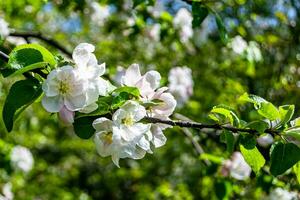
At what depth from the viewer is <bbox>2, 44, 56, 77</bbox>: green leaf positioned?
1.34 m

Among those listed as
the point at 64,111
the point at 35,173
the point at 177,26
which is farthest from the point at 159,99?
the point at 35,173

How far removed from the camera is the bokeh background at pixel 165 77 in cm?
354

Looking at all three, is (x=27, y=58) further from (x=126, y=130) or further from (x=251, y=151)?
(x=251, y=151)

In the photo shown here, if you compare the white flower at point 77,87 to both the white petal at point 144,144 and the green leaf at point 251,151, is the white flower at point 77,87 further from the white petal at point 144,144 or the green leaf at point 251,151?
the green leaf at point 251,151

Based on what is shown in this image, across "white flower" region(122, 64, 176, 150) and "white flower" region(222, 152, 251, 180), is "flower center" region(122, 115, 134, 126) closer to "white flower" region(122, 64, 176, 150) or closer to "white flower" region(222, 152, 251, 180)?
"white flower" region(122, 64, 176, 150)

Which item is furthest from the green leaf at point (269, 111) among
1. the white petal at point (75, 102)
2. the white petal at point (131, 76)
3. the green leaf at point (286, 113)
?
the white petal at point (75, 102)

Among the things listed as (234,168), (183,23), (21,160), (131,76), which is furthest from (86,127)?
(21,160)

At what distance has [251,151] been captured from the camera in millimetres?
1468

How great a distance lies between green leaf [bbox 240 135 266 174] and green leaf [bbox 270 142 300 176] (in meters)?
0.04

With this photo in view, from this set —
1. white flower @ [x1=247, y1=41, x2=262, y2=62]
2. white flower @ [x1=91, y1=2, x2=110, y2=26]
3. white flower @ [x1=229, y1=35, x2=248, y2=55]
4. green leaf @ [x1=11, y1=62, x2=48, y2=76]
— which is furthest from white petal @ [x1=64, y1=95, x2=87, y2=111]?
white flower @ [x1=229, y1=35, x2=248, y2=55]

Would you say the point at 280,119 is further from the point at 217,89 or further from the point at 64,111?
the point at 217,89

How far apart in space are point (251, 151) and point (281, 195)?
1830mm

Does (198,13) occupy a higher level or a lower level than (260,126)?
lower

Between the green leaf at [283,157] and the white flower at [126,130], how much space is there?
0.33 metres
